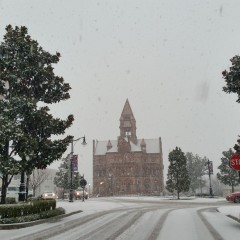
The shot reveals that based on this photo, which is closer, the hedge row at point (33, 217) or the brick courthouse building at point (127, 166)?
the hedge row at point (33, 217)

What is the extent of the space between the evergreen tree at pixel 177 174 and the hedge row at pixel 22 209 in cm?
3045

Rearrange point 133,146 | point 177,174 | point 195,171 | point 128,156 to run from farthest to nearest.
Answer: point 195,171 < point 133,146 < point 128,156 < point 177,174

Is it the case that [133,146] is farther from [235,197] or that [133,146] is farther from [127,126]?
[235,197]

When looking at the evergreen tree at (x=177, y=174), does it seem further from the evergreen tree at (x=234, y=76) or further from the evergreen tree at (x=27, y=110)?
the evergreen tree at (x=234, y=76)

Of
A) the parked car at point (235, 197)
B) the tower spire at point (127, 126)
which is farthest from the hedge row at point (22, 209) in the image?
the tower spire at point (127, 126)

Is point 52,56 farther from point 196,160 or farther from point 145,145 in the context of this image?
point 196,160

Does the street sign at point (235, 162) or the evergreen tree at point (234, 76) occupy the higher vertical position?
the evergreen tree at point (234, 76)

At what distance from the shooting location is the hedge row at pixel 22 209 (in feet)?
47.2

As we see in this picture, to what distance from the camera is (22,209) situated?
15.3 metres

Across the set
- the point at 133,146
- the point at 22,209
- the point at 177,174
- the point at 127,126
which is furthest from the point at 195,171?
the point at 22,209

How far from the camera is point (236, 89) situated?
15469 mm

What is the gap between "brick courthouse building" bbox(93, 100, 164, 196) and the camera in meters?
89.8

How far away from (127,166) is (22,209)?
77.2m

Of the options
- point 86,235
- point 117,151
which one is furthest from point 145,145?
point 86,235
